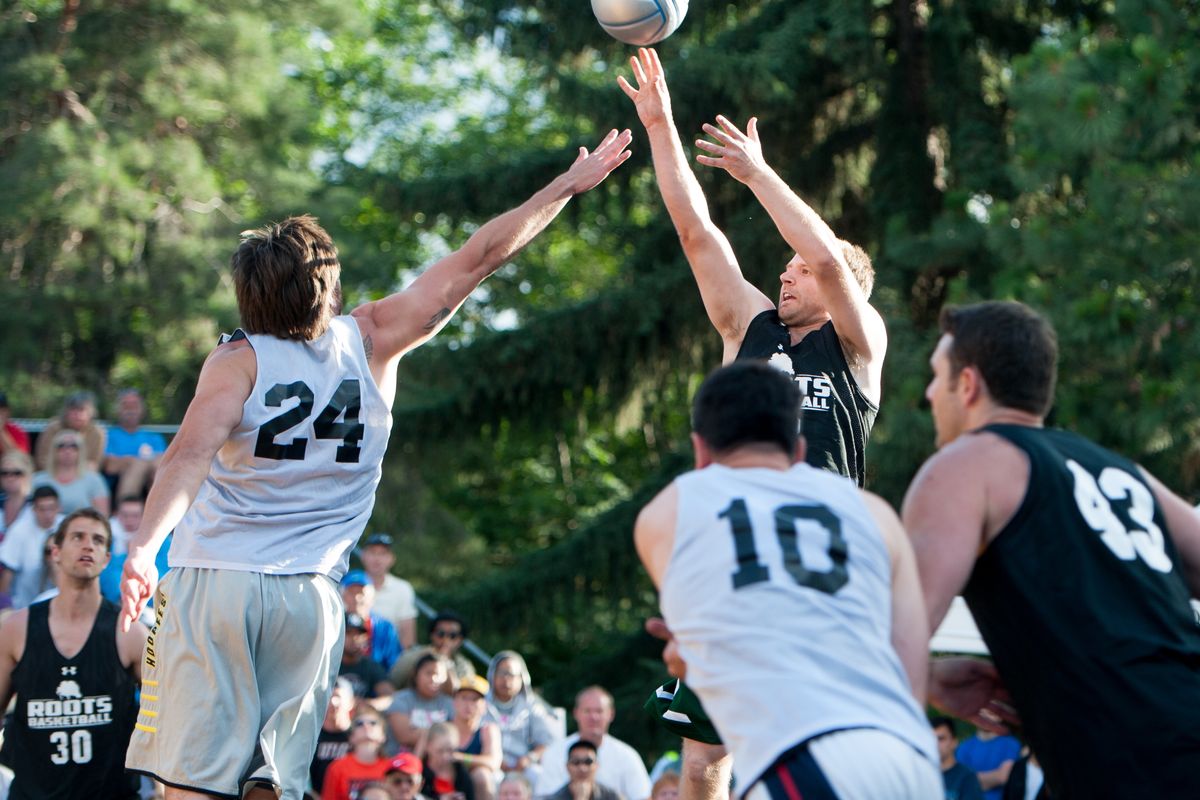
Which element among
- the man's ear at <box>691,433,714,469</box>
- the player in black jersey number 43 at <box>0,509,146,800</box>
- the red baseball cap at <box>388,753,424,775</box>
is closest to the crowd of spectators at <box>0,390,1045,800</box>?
the red baseball cap at <box>388,753,424,775</box>

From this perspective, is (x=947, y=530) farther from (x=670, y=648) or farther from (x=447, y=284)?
(x=447, y=284)

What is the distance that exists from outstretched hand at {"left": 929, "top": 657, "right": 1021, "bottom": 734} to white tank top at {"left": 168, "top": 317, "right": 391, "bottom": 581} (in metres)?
2.24

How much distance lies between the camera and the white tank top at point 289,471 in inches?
207

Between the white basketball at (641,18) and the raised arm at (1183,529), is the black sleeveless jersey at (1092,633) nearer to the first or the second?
the raised arm at (1183,529)

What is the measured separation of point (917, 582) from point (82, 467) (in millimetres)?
10577

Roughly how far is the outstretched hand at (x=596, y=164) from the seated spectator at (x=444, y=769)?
569 centimetres

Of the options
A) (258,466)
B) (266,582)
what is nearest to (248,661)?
(266,582)

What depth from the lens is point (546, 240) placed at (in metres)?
30.8

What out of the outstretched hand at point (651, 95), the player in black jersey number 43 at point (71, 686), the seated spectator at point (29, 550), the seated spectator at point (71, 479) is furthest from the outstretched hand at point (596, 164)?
the seated spectator at point (71, 479)

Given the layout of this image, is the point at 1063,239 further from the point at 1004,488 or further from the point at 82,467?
the point at 1004,488

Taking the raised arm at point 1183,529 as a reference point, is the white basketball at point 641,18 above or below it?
above

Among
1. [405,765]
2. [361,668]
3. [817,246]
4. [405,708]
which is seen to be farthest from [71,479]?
[817,246]

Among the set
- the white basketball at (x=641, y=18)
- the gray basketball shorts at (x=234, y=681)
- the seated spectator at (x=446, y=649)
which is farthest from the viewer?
the seated spectator at (x=446, y=649)

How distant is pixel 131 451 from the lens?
14.4 metres
